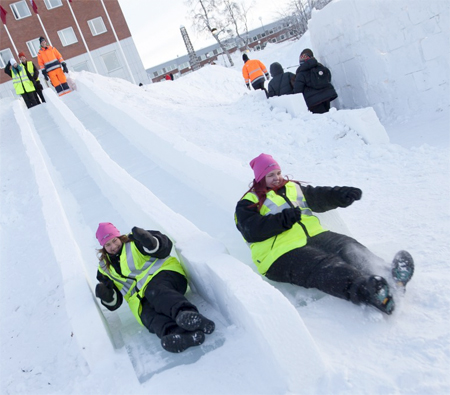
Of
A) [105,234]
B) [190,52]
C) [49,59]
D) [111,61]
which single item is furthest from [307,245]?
[190,52]

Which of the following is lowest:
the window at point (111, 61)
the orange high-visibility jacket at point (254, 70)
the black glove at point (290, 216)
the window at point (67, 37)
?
the black glove at point (290, 216)

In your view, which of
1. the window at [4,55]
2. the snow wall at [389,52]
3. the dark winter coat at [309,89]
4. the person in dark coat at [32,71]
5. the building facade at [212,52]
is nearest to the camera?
the snow wall at [389,52]

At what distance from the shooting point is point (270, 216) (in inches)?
118

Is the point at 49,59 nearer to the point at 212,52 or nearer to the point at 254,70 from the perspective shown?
the point at 254,70

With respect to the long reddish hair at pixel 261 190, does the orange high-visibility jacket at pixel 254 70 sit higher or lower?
higher

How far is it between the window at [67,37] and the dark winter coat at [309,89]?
22.1m

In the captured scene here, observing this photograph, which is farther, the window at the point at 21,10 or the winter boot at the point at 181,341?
the window at the point at 21,10

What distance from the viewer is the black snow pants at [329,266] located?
2.60m

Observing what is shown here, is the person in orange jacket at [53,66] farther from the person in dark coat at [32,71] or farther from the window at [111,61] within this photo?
the window at [111,61]

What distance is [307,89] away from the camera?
768 centimetres

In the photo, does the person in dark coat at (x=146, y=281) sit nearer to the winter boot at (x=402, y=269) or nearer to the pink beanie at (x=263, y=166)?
the pink beanie at (x=263, y=166)

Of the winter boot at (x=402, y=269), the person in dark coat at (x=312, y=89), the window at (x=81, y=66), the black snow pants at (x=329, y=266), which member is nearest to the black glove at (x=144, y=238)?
the black snow pants at (x=329, y=266)

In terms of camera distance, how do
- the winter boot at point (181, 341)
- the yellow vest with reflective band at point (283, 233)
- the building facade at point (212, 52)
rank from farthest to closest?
the building facade at point (212, 52) → the yellow vest with reflective band at point (283, 233) → the winter boot at point (181, 341)

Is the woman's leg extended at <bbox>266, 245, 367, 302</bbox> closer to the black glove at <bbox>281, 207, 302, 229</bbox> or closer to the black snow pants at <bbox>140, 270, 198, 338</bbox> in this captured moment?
the black glove at <bbox>281, 207, 302, 229</bbox>
